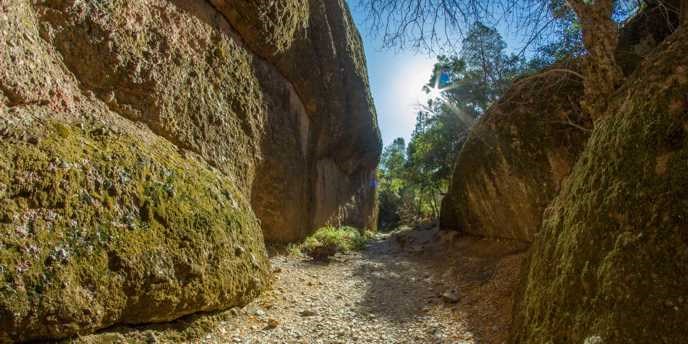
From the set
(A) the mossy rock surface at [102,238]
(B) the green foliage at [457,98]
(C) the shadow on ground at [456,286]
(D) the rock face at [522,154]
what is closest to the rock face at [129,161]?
(A) the mossy rock surface at [102,238]

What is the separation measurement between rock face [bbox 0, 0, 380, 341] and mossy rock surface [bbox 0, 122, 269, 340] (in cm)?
1

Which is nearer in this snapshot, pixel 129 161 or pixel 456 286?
pixel 129 161

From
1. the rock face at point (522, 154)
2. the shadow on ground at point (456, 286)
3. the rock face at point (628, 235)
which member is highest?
the rock face at point (522, 154)

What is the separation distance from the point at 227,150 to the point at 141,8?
104 inches

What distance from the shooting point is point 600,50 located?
3971mm

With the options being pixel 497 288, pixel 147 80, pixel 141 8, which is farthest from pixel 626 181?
pixel 141 8

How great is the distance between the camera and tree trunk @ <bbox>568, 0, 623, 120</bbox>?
387 centimetres

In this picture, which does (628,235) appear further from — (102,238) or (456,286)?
(456,286)

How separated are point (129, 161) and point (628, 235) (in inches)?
182

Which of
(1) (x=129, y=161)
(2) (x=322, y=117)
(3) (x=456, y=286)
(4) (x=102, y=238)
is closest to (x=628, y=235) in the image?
(4) (x=102, y=238)

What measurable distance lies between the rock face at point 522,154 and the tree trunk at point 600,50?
1288 mm

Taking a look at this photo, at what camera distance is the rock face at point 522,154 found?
613cm

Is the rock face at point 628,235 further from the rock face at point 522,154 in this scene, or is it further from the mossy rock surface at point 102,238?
the mossy rock surface at point 102,238

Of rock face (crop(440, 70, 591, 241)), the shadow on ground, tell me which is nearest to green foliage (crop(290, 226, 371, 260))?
the shadow on ground
